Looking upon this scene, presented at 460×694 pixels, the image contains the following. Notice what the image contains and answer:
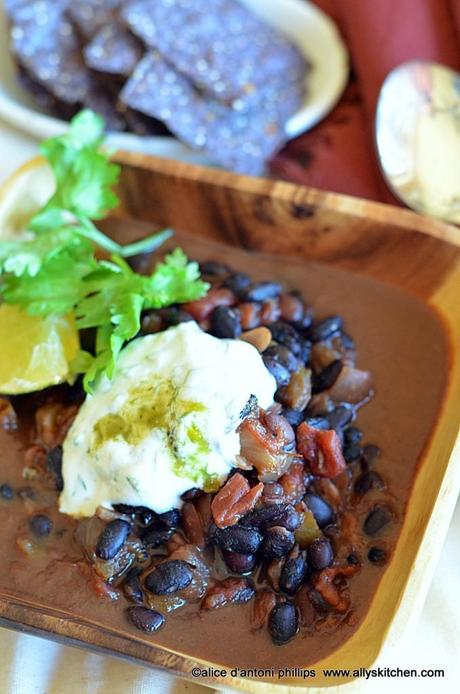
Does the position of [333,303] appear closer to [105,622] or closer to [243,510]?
[243,510]

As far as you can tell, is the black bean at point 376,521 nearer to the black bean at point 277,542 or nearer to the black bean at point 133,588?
the black bean at point 277,542

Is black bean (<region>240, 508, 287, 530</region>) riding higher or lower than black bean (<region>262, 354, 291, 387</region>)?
lower

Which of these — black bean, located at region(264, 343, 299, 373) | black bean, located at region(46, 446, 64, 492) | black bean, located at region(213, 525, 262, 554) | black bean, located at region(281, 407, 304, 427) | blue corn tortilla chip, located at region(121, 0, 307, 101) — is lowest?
black bean, located at region(46, 446, 64, 492)

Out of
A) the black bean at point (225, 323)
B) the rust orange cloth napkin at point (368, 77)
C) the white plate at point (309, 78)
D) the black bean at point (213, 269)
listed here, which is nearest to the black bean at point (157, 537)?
the black bean at point (225, 323)

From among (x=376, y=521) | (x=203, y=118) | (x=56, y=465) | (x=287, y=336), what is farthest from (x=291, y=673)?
(x=203, y=118)

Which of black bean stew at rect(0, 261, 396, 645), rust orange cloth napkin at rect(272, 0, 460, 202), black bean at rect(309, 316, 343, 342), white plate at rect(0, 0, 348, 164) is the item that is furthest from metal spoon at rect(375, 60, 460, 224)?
black bean stew at rect(0, 261, 396, 645)

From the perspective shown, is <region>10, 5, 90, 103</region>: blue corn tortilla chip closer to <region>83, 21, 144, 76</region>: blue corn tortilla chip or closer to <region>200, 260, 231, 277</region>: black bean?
<region>83, 21, 144, 76</region>: blue corn tortilla chip
